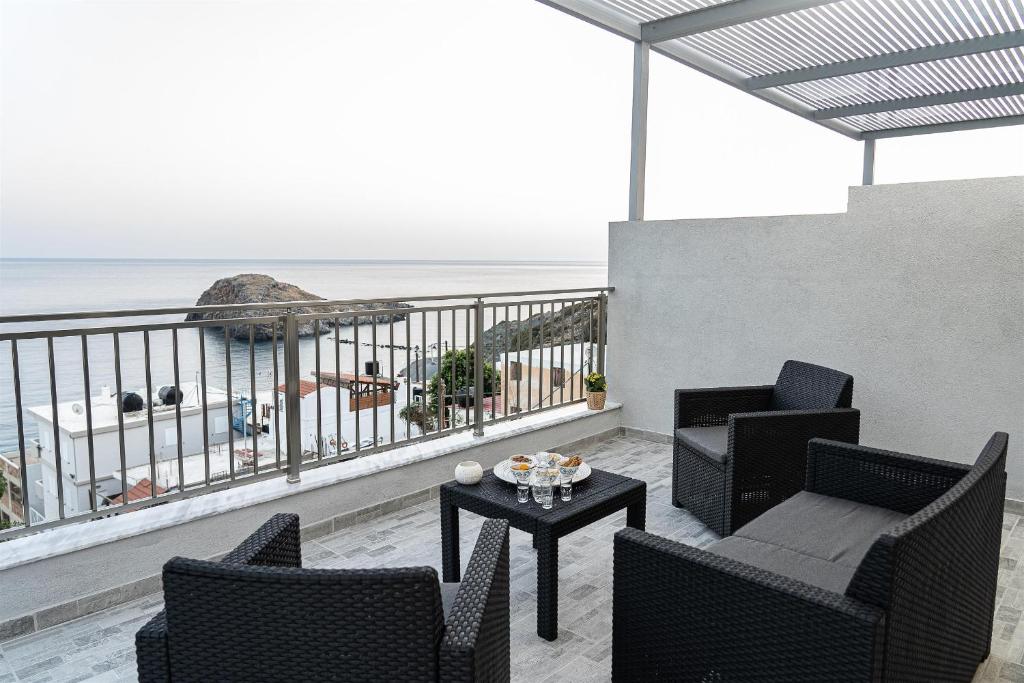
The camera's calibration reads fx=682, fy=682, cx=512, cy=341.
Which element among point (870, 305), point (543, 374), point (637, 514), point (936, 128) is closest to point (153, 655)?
point (637, 514)

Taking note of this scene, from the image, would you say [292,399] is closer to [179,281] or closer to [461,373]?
[461,373]

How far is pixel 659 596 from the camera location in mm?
1938

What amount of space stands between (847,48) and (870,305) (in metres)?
2.29

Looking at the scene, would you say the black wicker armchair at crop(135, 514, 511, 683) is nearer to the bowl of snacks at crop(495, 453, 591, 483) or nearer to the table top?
the table top

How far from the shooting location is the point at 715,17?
15.5 ft

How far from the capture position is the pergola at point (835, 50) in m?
4.66

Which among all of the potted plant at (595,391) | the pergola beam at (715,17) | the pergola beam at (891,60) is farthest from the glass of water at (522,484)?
the pergola beam at (891,60)

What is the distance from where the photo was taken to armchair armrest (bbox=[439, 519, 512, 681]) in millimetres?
1380

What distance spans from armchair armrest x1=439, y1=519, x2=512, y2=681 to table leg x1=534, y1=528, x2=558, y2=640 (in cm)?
54

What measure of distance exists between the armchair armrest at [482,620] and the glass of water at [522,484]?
0.72 metres

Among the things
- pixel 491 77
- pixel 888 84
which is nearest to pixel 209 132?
pixel 491 77

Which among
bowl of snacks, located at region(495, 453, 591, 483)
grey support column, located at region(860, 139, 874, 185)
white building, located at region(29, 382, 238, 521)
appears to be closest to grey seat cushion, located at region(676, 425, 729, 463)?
bowl of snacks, located at region(495, 453, 591, 483)

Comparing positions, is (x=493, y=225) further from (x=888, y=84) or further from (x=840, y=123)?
(x=888, y=84)

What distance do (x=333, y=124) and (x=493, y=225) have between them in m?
6.21
